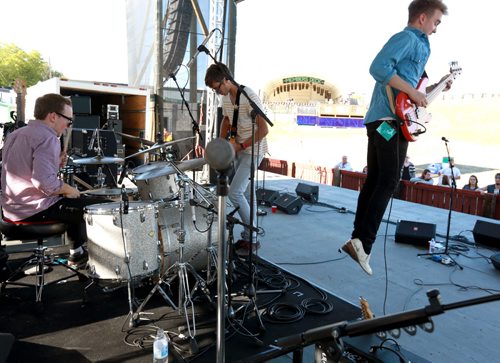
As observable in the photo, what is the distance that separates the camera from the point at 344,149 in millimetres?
31359

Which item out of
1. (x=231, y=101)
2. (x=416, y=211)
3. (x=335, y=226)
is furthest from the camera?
(x=416, y=211)

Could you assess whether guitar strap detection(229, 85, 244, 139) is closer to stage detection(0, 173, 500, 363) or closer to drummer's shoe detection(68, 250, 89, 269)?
stage detection(0, 173, 500, 363)

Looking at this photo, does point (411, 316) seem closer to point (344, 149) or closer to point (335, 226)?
point (335, 226)

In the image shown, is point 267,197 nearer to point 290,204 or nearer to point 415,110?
point 290,204

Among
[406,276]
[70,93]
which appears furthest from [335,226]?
[70,93]

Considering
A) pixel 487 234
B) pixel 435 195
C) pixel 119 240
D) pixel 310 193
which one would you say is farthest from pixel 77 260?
pixel 435 195

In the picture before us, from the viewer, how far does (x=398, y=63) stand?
8.48ft

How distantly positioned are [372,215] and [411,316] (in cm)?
174

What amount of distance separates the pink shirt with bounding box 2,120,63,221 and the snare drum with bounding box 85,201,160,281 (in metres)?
0.53

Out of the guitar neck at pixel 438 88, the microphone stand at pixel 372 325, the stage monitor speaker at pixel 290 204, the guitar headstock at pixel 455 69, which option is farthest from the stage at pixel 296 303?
the stage monitor speaker at pixel 290 204

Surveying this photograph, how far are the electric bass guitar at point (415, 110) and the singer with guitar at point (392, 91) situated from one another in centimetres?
3

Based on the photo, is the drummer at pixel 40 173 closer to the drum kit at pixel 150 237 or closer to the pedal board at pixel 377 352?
the drum kit at pixel 150 237

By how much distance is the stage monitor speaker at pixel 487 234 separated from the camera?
16.8 ft

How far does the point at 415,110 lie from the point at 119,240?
7.73ft
